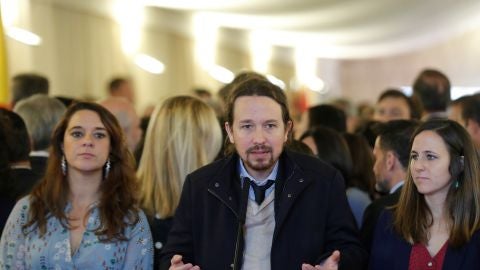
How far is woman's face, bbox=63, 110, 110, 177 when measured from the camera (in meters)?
4.07

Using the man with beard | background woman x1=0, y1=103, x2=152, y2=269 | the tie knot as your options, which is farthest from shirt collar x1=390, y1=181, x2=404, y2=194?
background woman x1=0, y1=103, x2=152, y2=269

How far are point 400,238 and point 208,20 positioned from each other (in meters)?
13.7

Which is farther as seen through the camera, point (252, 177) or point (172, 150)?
point (172, 150)

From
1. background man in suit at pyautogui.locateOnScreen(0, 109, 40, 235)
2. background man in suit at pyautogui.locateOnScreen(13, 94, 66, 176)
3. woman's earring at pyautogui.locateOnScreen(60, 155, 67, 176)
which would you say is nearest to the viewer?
woman's earring at pyautogui.locateOnScreen(60, 155, 67, 176)

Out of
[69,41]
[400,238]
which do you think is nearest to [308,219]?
[400,238]

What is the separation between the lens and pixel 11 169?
446 centimetres

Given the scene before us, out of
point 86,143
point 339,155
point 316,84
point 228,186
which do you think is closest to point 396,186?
point 339,155

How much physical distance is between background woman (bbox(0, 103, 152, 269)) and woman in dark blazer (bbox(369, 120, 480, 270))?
1.15 metres

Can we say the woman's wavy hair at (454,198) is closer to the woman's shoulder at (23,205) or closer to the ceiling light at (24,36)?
the woman's shoulder at (23,205)

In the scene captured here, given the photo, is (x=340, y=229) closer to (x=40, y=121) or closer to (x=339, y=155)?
(x=339, y=155)

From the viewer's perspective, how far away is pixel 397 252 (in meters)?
3.71

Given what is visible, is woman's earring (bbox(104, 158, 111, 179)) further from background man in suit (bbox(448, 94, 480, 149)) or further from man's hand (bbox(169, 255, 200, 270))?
Answer: background man in suit (bbox(448, 94, 480, 149))

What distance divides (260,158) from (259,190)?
171 millimetres

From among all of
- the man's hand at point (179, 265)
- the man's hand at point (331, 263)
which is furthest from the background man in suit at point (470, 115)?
the man's hand at point (179, 265)
